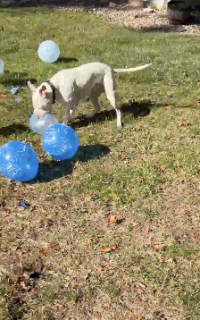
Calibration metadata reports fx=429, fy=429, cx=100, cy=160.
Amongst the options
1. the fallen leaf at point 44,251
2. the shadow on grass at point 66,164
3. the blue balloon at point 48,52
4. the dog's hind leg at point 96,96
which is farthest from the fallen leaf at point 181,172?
the blue balloon at point 48,52

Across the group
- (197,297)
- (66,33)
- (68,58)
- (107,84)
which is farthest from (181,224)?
(66,33)

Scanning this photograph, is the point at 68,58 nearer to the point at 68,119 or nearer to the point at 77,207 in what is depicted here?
the point at 68,119

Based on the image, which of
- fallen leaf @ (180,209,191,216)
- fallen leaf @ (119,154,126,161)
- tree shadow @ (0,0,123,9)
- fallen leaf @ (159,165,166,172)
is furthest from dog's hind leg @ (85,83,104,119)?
tree shadow @ (0,0,123,9)

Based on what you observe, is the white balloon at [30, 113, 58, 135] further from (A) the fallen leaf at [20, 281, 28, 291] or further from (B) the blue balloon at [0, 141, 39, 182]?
(A) the fallen leaf at [20, 281, 28, 291]

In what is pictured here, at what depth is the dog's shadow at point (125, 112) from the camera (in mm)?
8859

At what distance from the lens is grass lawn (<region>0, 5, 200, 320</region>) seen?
198 inches

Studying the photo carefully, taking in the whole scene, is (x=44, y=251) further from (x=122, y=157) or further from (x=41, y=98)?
(x=41, y=98)

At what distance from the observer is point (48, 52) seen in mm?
11594

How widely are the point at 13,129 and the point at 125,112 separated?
7.86 ft

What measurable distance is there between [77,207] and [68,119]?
7.91ft

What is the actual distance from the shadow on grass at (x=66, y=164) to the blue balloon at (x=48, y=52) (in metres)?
4.61

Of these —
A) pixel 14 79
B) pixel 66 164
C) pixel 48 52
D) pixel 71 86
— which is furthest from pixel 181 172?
pixel 48 52

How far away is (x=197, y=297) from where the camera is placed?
5004 millimetres

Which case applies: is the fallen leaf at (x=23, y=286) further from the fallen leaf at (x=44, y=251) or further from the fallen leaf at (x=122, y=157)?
the fallen leaf at (x=122, y=157)
